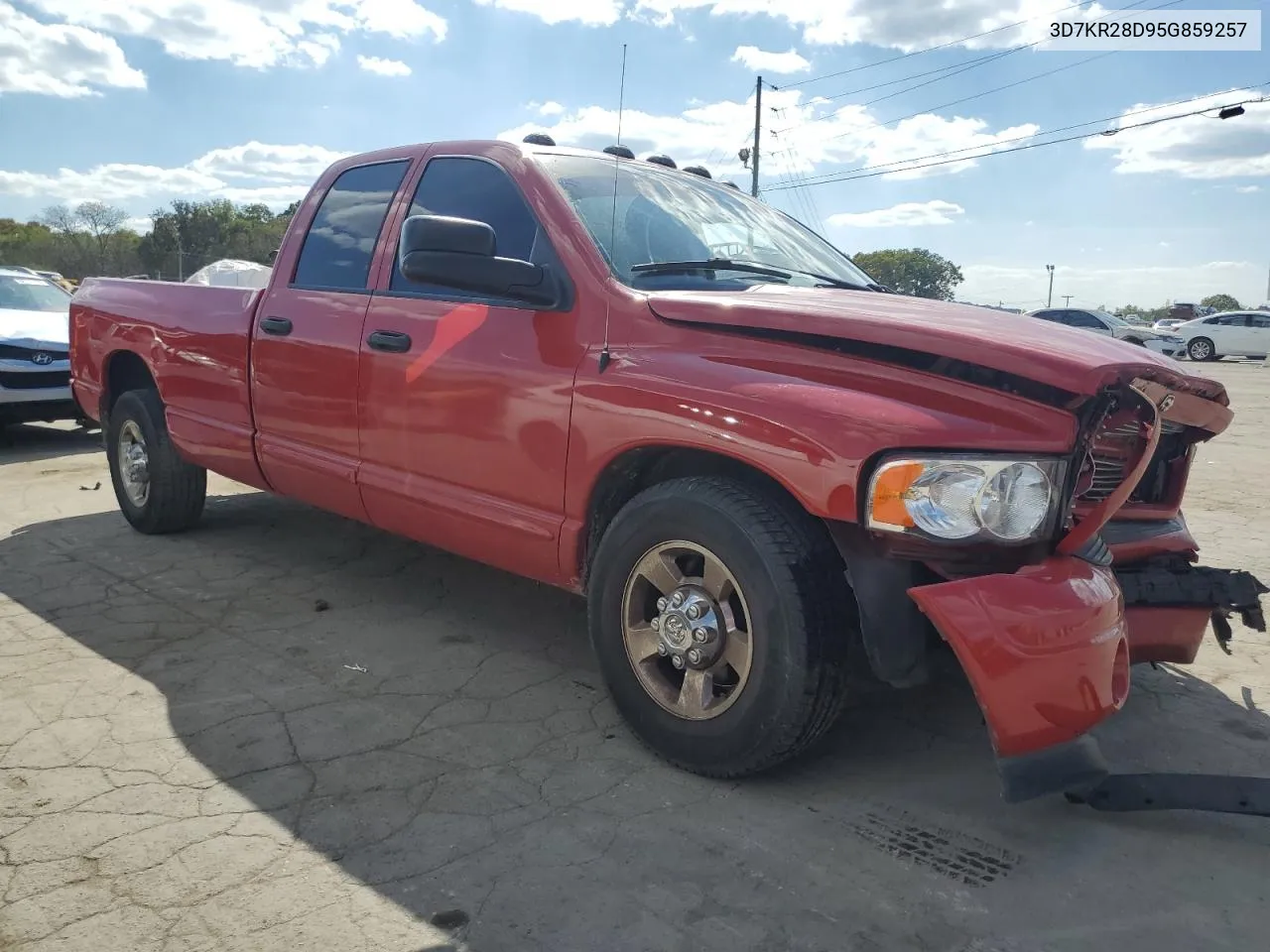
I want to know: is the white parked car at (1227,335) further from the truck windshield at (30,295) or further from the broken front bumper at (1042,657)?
the broken front bumper at (1042,657)

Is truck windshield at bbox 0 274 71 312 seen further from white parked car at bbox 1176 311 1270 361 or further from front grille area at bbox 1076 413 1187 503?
white parked car at bbox 1176 311 1270 361

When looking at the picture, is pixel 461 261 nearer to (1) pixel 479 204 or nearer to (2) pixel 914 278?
(1) pixel 479 204

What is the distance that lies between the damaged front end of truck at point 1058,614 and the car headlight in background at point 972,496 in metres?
0.01

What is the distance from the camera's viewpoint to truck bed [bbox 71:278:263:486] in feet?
14.8

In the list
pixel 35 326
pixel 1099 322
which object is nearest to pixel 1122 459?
pixel 35 326

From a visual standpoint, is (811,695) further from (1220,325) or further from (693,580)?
(1220,325)

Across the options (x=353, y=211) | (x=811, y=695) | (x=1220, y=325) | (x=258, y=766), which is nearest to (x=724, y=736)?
(x=811, y=695)

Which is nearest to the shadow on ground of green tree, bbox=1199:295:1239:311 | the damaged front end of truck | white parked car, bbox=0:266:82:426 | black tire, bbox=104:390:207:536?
the damaged front end of truck

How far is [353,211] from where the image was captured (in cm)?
416

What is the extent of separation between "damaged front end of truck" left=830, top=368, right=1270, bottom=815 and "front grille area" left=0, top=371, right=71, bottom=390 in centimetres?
818

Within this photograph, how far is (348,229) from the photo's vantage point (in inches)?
163

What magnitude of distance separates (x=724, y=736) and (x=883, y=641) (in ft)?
1.77

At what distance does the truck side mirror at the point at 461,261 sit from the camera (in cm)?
296

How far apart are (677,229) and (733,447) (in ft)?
3.72
